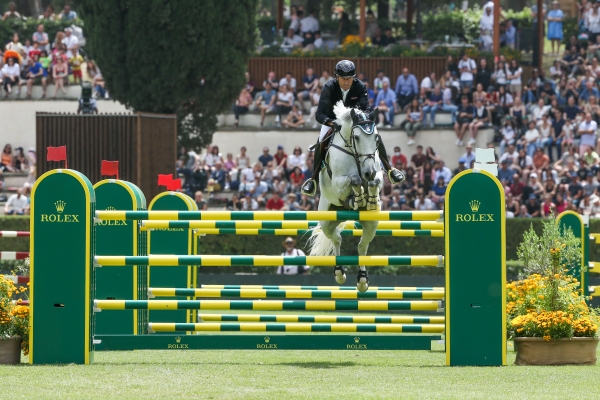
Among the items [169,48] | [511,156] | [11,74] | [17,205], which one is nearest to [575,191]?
[511,156]

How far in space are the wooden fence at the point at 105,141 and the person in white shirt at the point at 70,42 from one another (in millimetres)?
9005

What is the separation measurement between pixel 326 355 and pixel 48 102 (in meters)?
20.8

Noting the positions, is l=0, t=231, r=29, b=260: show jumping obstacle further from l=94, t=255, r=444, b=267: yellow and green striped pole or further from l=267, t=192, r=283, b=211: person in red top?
l=267, t=192, r=283, b=211: person in red top

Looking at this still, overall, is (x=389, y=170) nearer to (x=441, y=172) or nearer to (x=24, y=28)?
(x=441, y=172)

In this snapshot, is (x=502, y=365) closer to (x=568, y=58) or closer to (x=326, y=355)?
(x=326, y=355)

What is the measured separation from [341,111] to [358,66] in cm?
1947

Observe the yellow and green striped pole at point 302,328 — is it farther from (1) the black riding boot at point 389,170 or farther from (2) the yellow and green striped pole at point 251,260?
(1) the black riding boot at point 389,170

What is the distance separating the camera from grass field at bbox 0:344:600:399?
7.52m

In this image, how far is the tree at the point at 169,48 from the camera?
24.3m

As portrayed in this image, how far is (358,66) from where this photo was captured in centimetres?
2931

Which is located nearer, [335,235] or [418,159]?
[335,235]

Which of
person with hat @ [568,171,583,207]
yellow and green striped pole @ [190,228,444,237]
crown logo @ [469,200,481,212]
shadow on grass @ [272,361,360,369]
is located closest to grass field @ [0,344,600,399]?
shadow on grass @ [272,361,360,369]

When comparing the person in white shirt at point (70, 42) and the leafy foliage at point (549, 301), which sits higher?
the person in white shirt at point (70, 42)

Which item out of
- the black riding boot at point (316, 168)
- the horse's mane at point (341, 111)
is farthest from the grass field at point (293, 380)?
the horse's mane at point (341, 111)
